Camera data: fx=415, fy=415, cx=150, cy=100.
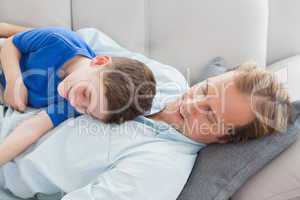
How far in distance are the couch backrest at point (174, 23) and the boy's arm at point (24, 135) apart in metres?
0.46

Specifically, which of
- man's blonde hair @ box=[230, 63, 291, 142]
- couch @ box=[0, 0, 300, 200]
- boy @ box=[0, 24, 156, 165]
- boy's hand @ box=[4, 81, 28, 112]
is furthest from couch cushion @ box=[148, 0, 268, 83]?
boy's hand @ box=[4, 81, 28, 112]

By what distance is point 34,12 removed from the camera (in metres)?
1.42

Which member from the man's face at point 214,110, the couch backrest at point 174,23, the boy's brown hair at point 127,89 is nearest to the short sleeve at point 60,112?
the boy's brown hair at point 127,89

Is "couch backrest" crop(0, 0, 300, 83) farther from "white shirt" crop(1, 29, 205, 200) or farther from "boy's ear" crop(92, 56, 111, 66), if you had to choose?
"white shirt" crop(1, 29, 205, 200)

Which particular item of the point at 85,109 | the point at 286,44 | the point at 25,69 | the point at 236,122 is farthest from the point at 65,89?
the point at 286,44

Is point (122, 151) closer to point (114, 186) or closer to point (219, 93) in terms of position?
point (114, 186)

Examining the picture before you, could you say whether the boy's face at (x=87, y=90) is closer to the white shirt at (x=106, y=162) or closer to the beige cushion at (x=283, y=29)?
the white shirt at (x=106, y=162)

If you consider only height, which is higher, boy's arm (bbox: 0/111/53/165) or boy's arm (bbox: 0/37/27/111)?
boy's arm (bbox: 0/37/27/111)

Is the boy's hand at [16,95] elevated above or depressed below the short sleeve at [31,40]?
below

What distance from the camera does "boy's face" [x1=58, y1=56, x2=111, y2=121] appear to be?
1.08 m

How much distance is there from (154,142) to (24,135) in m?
0.34

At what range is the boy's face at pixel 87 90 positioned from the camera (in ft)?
3.54

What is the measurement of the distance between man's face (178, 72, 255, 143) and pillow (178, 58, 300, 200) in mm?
60

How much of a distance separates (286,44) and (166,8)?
19.9 inches
